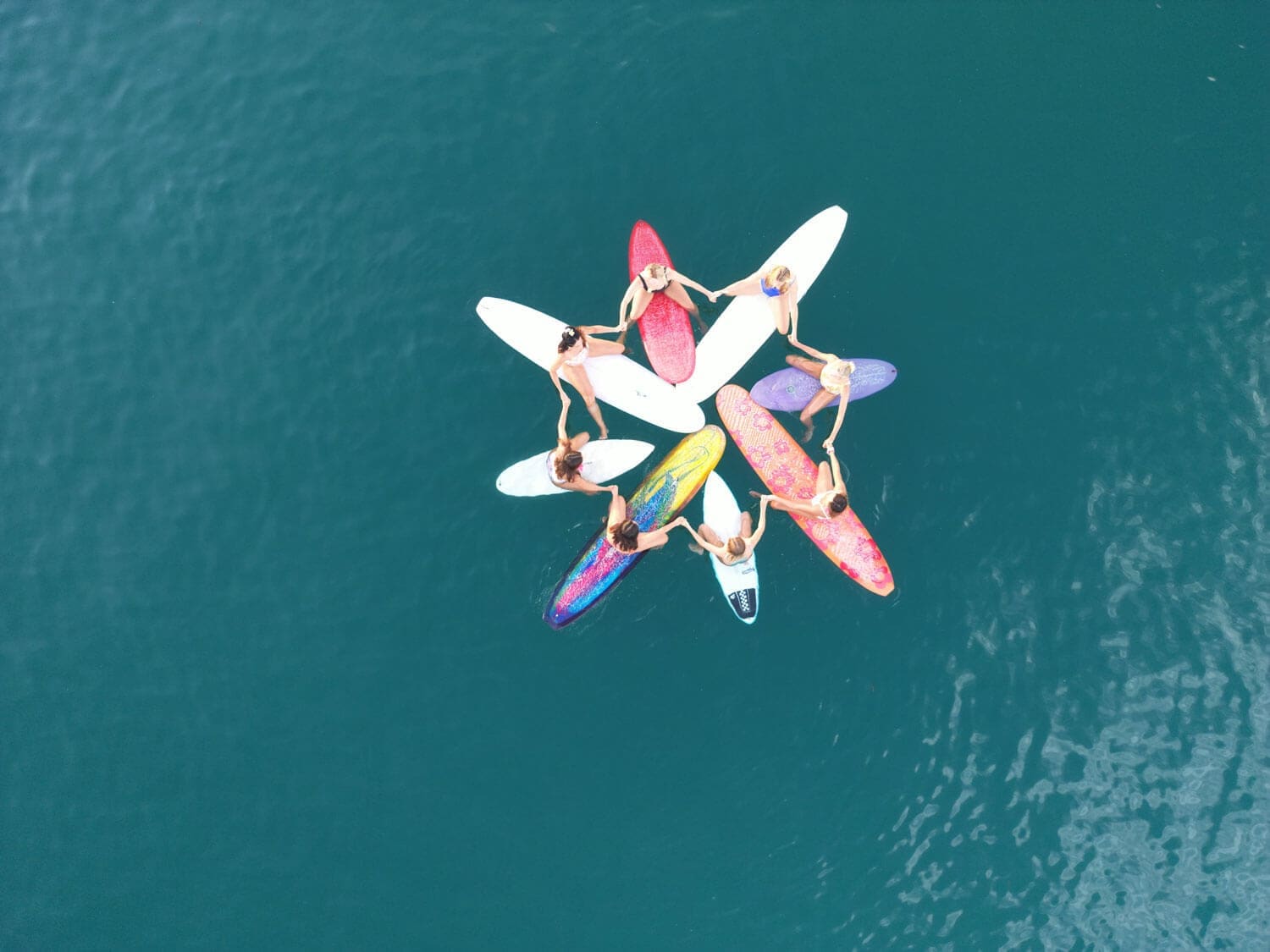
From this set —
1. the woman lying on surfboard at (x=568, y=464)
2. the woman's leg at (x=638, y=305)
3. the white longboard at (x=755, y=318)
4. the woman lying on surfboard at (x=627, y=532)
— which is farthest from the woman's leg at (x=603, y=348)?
the woman lying on surfboard at (x=627, y=532)

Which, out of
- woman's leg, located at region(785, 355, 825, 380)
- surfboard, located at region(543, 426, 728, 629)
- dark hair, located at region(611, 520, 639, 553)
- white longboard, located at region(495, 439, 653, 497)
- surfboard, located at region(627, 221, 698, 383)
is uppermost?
surfboard, located at region(627, 221, 698, 383)

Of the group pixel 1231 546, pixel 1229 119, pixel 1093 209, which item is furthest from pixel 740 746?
pixel 1229 119

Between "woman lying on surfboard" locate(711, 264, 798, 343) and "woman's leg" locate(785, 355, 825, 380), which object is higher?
"woman lying on surfboard" locate(711, 264, 798, 343)

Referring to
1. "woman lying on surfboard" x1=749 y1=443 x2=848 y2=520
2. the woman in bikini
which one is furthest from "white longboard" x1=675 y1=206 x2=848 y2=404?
the woman in bikini

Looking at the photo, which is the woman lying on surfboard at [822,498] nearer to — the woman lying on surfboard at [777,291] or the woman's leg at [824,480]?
the woman's leg at [824,480]

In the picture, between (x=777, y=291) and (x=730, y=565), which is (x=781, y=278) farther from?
(x=730, y=565)

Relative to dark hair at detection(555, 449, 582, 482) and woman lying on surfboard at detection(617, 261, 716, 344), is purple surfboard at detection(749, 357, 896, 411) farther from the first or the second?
dark hair at detection(555, 449, 582, 482)

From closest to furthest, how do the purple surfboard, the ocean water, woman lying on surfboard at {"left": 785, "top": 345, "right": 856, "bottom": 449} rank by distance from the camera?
woman lying on surfboard at {"left": 785, "top": 345, "right": 856, "bottom": 449}
the ocean water
the purple surfboard
